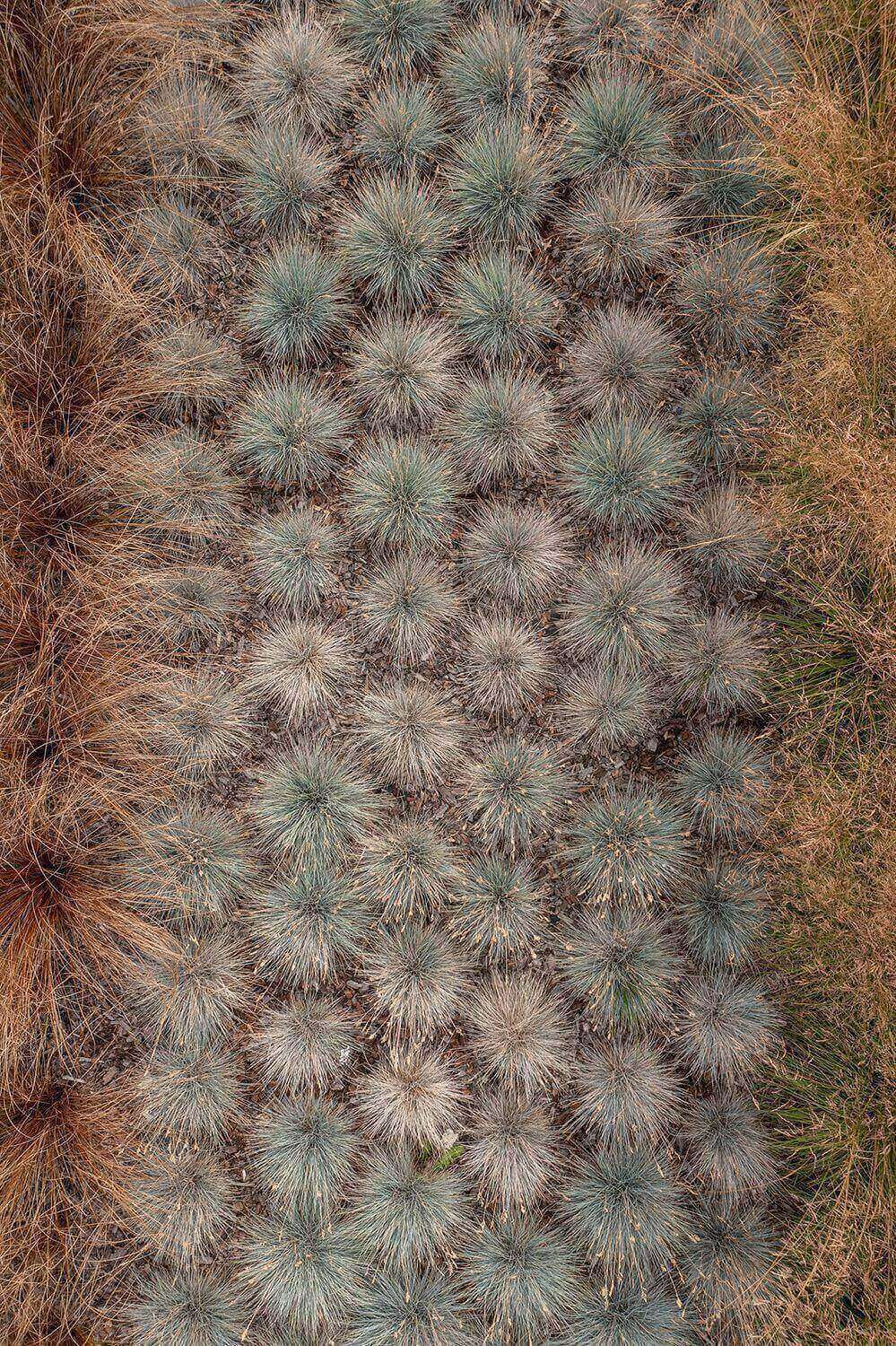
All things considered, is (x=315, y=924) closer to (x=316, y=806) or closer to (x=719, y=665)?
(x=316, y=806)

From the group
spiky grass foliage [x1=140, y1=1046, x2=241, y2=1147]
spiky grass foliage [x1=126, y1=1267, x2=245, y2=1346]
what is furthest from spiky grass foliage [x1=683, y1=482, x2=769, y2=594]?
spiky grass foliage [x1=126, y1=1267, x2=245, y2=1346]

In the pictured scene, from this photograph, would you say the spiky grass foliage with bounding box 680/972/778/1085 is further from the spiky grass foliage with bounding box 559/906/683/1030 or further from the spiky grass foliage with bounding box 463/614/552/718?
the spiky grass foliage with bounding box 463/614/552/718

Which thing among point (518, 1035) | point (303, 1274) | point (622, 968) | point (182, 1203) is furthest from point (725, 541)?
point (182, 1203)

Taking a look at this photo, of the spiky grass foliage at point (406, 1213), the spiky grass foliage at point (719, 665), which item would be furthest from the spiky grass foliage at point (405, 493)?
the spiky grass foliage at point (406, 1213)

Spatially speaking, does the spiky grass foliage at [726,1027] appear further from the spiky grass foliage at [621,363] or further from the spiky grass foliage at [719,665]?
the spiky grass foliage at [621,363]

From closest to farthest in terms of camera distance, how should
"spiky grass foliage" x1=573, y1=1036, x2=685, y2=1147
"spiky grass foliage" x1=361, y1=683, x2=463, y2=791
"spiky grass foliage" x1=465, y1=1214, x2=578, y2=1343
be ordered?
"spiky grass foliage" x1=465, y1=1214, x2=578, y2=1343 < "spiky grass foliage" x1=573, y1=1036, x2=685, y2=1147 < "spiky grass foliage" x1=361, y1=683, x2=463, y2=791

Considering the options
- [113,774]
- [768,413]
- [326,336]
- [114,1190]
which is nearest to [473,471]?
[326,336]
